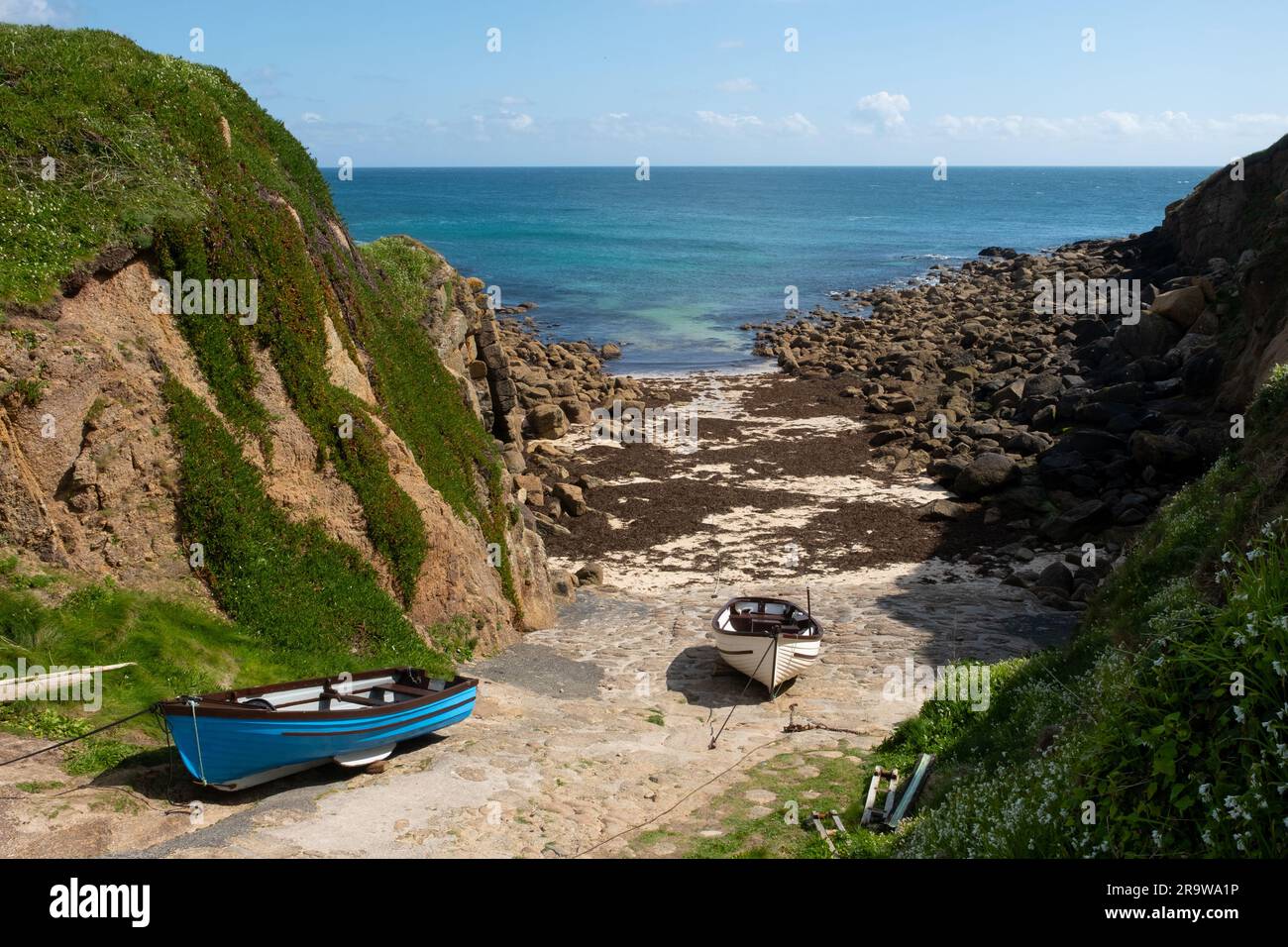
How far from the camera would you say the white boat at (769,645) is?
17.6 metres

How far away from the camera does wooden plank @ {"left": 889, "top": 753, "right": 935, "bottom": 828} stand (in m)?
10.4

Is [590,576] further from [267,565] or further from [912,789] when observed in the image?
[912,789]

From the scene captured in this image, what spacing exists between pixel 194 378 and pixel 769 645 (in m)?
10.2

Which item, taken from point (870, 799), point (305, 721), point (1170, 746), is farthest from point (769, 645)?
point (1170, 746)

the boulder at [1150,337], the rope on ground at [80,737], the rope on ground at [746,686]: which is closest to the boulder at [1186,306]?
the boulder at [1150,337]

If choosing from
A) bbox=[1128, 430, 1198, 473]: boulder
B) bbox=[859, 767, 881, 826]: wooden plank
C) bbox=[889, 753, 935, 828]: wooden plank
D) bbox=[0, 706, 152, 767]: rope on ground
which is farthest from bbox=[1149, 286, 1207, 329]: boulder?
bbox=[0, 706, 152, 767]: rope on ground

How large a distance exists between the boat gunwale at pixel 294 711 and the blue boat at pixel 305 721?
10 millimetres

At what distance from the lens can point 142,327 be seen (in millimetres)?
14352

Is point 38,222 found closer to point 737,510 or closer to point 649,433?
point 737,510

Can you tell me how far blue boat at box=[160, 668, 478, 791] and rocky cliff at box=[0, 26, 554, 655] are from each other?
2064mm

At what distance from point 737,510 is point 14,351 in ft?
68.7

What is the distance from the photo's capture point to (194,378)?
48.6 feet
